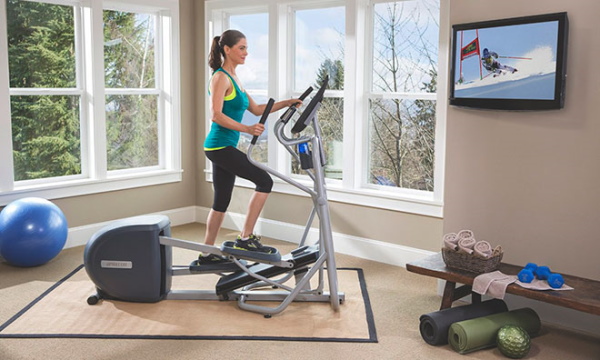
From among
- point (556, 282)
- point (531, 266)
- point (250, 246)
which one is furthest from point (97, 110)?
point (556, 282)

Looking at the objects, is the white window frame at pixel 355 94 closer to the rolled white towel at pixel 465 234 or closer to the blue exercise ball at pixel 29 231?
the rolled white towel at pixel 465 234

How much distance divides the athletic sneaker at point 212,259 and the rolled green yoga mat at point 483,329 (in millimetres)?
1495

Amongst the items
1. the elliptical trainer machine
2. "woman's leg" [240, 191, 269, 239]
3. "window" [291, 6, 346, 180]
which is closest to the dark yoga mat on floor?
the elliptical trainer machine

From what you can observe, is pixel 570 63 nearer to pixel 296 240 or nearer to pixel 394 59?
pixel 394 59

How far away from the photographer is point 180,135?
6.50m

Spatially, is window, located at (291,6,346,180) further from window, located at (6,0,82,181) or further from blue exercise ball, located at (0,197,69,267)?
blue exercise ball, located at (0,197,69,267)

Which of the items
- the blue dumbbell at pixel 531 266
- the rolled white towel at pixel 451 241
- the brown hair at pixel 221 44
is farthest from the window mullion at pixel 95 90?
the blue dumbbell at pixel 531 266

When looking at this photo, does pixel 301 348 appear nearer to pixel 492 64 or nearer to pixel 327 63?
pixel 492 64

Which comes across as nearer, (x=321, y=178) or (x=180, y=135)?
(x=321, y=178)

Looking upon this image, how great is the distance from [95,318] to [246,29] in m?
3.21

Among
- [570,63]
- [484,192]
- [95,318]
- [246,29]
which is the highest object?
[246,29]

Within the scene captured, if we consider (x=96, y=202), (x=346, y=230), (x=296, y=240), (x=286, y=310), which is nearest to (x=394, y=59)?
(x=346, y=230)

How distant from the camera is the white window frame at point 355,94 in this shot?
4.87 metres

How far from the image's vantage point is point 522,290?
11.6 feet
